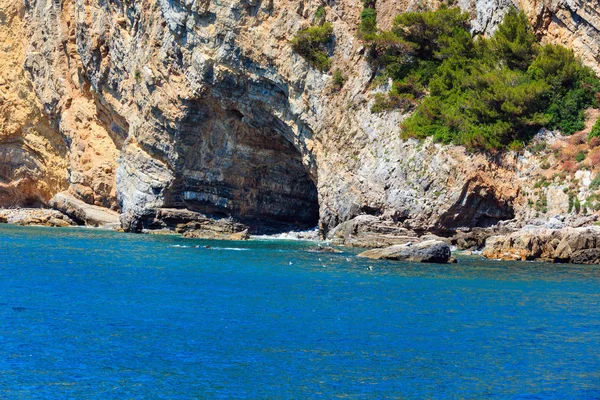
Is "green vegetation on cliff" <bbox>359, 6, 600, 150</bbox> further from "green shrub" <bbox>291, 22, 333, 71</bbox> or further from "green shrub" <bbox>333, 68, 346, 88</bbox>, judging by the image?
"green shrub" <bbox>291, 22, 333, 71</bbox>

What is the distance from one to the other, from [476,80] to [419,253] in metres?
14.0

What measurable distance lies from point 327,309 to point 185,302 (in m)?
4.58

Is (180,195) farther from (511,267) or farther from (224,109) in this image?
(511,267)

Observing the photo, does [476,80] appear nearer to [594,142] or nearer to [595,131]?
[595,131]

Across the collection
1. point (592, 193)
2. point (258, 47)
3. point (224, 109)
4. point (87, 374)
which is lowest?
point (87, 374)

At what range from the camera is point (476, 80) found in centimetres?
4897

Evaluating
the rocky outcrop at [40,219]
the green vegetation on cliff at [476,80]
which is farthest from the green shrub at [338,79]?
the rocky outcrop at [40,219]

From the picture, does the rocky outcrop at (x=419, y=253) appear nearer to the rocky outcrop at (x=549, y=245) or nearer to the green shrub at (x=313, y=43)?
the rocky outcrop at (x=549, y=245)

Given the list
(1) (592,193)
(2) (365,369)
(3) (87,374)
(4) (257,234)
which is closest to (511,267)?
(1) (592,193)

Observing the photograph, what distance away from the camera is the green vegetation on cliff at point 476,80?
155 ft

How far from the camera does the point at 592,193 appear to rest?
42969mm

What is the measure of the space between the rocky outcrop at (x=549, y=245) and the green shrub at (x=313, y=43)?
1913 cm

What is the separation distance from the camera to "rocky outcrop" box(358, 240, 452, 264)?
39.6 m

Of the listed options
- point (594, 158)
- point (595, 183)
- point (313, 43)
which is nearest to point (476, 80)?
point (594, 158)
